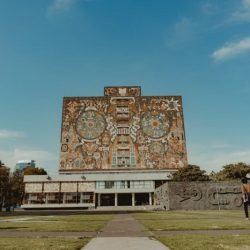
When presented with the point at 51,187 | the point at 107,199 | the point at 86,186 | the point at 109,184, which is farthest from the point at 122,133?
the point at 51,187

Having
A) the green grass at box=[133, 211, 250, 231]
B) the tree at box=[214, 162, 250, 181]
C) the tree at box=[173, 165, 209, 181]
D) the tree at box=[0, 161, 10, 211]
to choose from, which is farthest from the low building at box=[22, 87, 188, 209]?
the green grass at box=[133, 211, 250, 231]

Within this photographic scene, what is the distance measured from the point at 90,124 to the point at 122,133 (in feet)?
31.6

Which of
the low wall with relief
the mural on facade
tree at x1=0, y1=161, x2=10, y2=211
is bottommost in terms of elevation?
the low wall with relief

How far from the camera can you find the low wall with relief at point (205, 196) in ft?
117

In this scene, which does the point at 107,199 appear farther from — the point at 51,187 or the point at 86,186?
the point at 51,187

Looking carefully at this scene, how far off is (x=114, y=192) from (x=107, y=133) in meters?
17.1

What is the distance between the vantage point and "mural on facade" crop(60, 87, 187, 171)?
8325 cm

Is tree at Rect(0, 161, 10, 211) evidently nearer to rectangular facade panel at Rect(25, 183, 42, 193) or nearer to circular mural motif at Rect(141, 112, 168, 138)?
rectangular facade panel at Rect(25, 183, 42, 193)

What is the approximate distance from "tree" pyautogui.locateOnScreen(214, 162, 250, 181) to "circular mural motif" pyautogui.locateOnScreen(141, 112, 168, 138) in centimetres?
2040

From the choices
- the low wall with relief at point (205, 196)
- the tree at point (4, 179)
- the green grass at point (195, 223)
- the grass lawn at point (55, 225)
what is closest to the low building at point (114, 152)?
the tree at point (4, 179)

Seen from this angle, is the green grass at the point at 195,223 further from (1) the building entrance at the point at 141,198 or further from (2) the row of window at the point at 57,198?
(1) the building entrance at the point at 141,198

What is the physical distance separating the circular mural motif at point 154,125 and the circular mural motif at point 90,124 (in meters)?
12.1

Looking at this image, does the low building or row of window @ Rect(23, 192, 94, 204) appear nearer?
row of window @ Rect(23, 192, 94, 204)

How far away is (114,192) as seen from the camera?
7900cm
